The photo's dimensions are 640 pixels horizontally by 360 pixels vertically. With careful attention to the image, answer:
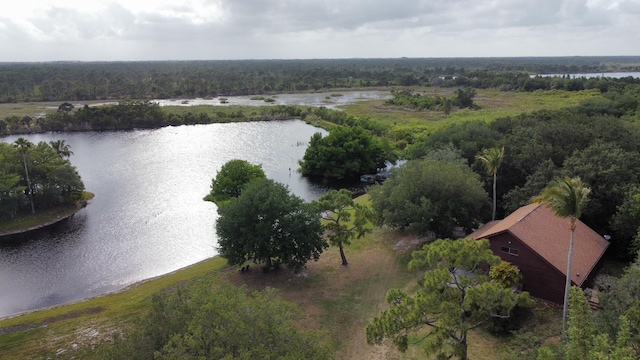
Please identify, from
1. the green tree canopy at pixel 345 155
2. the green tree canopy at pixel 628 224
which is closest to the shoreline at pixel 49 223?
the green tree canopy at pixel 345 155

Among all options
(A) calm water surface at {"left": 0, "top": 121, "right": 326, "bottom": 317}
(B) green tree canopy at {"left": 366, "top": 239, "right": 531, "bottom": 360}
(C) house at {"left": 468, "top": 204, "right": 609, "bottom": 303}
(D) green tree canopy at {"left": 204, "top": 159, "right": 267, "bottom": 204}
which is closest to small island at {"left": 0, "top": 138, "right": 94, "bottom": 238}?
(A) calm water surface at {"left": 0, "top": 121, "right": 326, "bottom": 317}

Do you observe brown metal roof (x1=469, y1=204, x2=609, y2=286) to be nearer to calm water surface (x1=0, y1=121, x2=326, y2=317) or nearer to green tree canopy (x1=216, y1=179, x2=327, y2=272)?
green tree canopy (x1=216, y1=179, x2=327, y2=272)

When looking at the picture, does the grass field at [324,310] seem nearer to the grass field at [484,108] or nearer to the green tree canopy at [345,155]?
the green tree canopy at [345,155]

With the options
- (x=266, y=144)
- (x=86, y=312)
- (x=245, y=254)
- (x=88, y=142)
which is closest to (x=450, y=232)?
(x=245, y=254)

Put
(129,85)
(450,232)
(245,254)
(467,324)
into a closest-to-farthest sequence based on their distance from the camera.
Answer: (467,324)
(245,254)
(450,232)
(129,85)

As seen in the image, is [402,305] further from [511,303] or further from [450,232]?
[450,232]

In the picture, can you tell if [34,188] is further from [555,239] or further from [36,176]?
[555,239]
